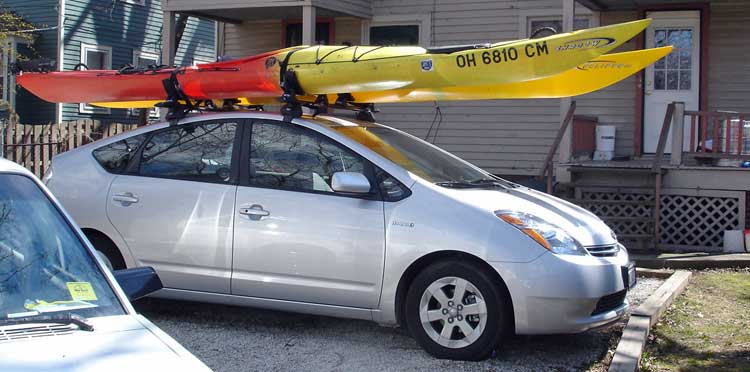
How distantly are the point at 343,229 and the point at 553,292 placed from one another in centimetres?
145

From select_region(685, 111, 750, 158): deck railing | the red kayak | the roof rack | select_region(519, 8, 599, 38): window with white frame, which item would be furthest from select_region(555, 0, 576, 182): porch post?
the red kayak

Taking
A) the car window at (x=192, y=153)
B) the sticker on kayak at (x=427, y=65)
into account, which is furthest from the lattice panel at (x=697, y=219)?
the car window at (x=192, y=153)

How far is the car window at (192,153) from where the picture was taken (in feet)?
21.1

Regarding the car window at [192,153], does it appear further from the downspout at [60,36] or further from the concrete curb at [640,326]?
the downspout at [60,36]

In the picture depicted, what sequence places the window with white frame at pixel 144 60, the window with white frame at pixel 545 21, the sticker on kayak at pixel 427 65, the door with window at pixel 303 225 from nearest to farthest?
the door with window at pixel 303 225 < the sticker on kayak at pixel 427 65 < the window with white frame at pixel 545 21 < the window with white frame at pixel 144 60

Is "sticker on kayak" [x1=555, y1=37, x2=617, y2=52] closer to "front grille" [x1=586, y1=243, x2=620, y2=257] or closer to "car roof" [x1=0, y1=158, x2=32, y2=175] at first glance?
"front grille" [x1=586, y1=243, x2=620, y2=257]

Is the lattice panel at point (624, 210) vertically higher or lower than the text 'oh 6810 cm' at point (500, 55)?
lower

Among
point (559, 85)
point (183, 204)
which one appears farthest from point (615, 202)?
point (183, 204)

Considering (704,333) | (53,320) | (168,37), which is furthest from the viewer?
(168,37)

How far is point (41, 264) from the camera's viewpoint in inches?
125

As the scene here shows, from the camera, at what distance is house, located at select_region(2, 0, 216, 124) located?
20719mm

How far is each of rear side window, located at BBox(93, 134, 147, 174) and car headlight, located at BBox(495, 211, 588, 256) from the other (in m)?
2.92

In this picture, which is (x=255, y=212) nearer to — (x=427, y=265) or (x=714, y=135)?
(x=427, y=265)

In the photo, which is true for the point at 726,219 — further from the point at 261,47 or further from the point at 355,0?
the point at 261,47
